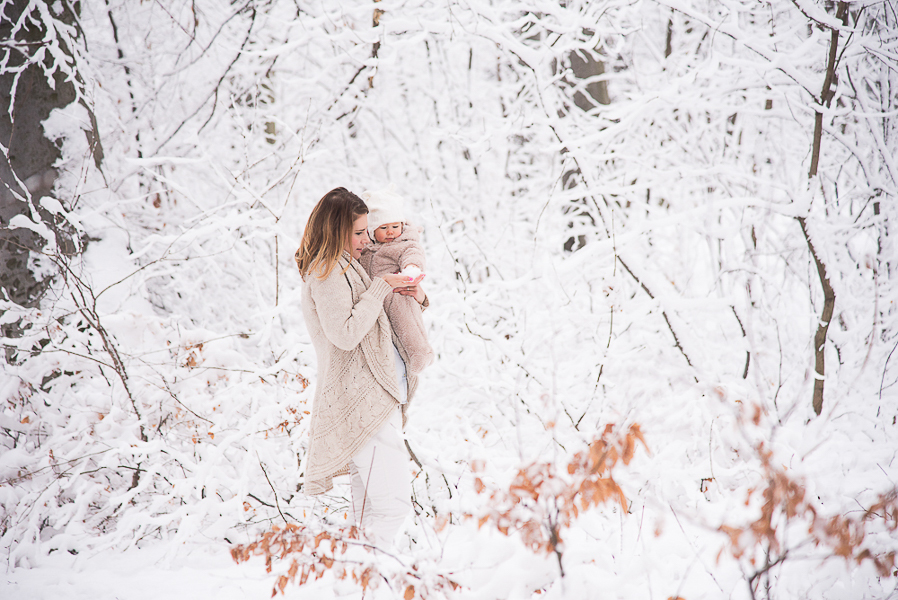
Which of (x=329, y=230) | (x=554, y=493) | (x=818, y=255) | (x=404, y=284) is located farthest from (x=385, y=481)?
(x=818, y=255)

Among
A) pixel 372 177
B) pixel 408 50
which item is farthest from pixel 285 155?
pixel 408 50

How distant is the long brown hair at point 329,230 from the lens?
2098 mm

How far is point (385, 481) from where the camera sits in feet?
7.24

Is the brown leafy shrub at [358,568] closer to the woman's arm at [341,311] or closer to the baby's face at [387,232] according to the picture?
the woman's arm at [341,311]

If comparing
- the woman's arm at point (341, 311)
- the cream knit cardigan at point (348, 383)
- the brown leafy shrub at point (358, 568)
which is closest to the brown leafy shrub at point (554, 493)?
the brown leafy shrub at point (358, 568)

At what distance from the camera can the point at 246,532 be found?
140 inches

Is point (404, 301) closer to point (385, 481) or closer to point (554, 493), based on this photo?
point (385, 481)

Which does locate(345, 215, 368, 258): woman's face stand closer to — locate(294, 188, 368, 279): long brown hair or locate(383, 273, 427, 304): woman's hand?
locate(294, 188, 368, 279): long brown hair

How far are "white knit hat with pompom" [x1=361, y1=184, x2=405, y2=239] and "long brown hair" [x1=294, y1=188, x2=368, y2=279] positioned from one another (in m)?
0.17

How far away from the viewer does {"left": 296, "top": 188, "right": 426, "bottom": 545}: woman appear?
2.11 metres

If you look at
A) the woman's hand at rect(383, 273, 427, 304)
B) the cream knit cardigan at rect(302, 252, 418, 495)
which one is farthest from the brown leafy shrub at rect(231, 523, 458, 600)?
the woman's hand at rect(383, 273, 427, 304)

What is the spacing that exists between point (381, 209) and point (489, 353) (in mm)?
2084

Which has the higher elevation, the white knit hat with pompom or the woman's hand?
the white knit hat with pompom

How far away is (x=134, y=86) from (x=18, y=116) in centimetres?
148
